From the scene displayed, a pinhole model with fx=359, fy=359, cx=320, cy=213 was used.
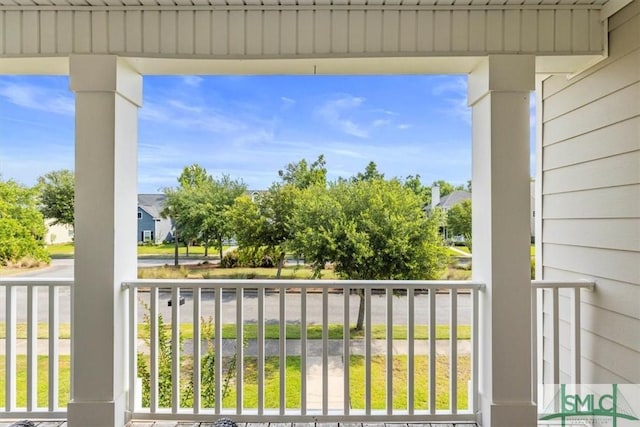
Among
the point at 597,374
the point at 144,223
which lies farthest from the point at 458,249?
the point at 144,223

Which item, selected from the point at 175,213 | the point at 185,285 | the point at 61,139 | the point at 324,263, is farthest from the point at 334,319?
the point at 61,139

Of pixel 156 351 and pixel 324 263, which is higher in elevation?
pixel 324 263

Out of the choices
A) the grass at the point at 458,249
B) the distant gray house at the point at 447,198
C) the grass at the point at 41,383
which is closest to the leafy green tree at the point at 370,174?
the distant gray house at the point at 447,198

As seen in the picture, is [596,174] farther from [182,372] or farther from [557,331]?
[182,372]

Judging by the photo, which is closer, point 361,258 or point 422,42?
point 422,42

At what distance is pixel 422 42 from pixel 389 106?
1.69 feet

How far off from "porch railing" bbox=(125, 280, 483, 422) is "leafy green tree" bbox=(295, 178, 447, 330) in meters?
0.16

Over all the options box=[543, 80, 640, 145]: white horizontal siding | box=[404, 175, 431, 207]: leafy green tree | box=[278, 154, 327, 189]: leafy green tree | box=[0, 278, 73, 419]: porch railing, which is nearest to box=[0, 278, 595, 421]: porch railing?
box=[0, 278, 73, 419]: porch railing

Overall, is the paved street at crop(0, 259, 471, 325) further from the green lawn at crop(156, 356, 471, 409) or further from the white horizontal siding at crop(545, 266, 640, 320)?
the white horizontal siding at crop(545, 266, 640, 320)

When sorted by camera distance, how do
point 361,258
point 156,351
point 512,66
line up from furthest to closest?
point 361,258 → point 156,351 → point 512,66

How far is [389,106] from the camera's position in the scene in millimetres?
2525

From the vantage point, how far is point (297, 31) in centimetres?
209

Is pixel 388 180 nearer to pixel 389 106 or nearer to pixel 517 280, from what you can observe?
pixel 389 106

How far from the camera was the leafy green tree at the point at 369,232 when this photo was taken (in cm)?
237
